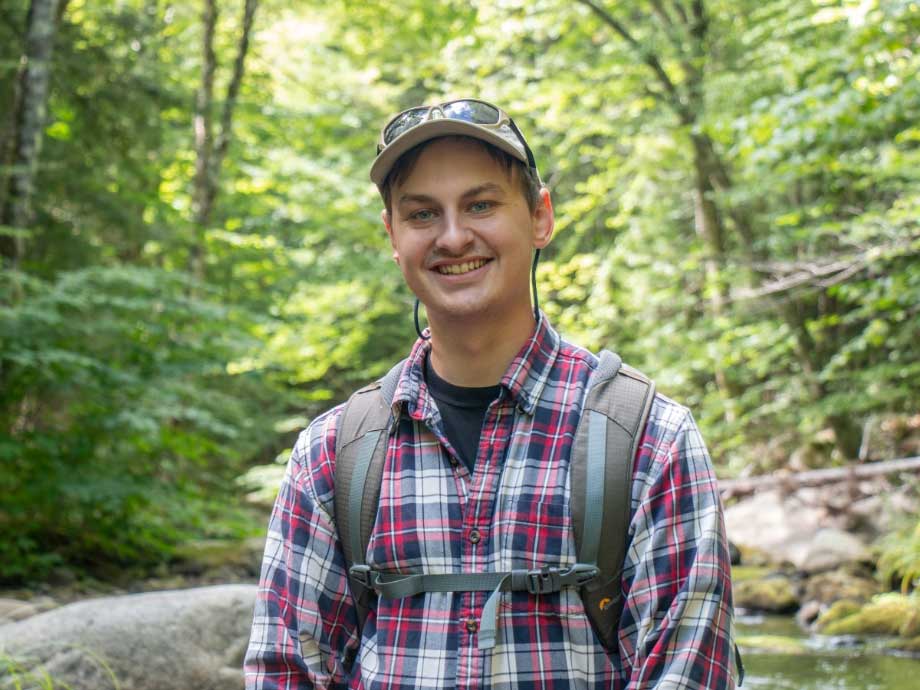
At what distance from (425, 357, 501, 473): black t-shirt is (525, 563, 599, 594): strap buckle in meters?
0.29

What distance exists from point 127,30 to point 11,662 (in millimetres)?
7786

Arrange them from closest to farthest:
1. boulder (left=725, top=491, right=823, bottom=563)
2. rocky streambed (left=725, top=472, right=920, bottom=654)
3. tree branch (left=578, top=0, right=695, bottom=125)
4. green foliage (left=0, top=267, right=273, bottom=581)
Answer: green foliage (left=0, top=267, right=273, bottom=581), rocky streambed (left=725, top=472, right=920, bottom=654), boulder (left=725, top=491, right=823, bottom=563), tree branch (left=578, top=0, right=695, bottom=125)

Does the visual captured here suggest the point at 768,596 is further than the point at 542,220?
Yes

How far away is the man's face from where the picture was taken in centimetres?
193

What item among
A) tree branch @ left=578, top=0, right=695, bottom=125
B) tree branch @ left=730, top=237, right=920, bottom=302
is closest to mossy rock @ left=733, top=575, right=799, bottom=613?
tree branch @ left=730, top=237, right=920, bottom=302

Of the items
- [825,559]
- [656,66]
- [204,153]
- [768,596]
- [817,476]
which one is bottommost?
[768,596]

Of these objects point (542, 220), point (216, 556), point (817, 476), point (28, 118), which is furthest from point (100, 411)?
point (817, 476)

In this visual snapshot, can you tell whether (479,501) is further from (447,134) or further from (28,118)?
(28,118)

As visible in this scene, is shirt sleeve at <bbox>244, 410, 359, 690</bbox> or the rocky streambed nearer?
shirt sleeve at <bbox>244, 410, 359, 690</bbox>

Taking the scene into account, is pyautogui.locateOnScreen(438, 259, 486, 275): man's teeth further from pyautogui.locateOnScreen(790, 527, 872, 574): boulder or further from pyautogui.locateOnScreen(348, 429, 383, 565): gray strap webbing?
pyautogui.locateOnScreen(790, 527, 872, 574): boulder

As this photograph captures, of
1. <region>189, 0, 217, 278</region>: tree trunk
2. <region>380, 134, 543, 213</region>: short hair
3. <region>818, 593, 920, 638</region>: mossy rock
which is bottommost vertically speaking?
<region>818, 593, 920, 638</region>: mossy rock

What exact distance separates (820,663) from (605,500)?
664cm

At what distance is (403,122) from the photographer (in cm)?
199

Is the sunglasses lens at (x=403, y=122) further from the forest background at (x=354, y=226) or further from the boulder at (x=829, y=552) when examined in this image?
the boulder at (x=829, y=552)
